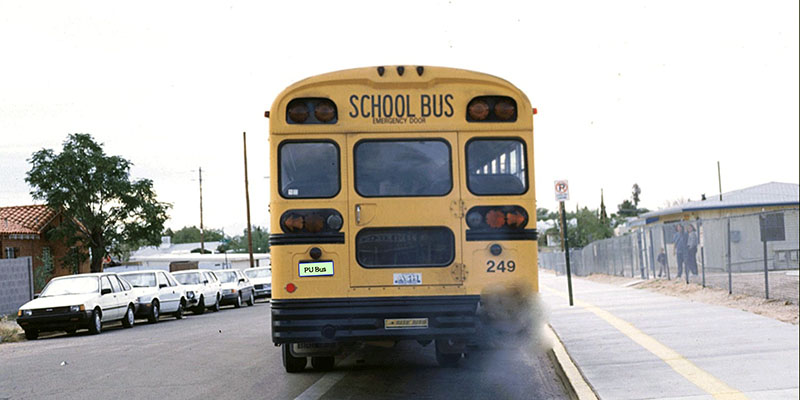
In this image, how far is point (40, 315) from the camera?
18.4m

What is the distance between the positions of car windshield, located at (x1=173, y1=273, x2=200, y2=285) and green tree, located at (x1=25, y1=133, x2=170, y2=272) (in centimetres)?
1075

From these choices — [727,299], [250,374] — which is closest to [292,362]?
[250,374]

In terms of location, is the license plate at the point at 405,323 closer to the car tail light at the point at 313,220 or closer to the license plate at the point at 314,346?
the license plate at the point at 314,346

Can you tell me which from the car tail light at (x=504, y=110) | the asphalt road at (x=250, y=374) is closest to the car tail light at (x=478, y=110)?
the car tail light at (x=504, y=110)

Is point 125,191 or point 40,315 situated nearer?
point 40,315

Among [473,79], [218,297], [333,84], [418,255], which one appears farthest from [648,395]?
[218,297]

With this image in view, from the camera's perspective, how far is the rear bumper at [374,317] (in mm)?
8320

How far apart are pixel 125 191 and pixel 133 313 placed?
54.6 feet

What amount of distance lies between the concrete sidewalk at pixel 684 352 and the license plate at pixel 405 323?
1.73 meters

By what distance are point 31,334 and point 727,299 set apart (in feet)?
47.2

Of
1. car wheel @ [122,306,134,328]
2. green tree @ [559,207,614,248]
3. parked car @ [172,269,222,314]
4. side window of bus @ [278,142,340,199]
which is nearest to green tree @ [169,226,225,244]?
green tree @ [559,207,614,248]

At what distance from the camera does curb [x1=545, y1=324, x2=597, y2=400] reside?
8094 mm

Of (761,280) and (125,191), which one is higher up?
(125,191)

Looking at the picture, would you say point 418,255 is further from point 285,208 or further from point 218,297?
point 218,297
